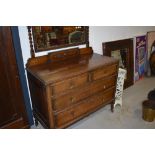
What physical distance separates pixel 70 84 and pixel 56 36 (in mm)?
764

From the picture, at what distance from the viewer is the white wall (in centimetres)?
294

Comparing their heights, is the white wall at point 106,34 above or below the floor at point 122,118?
above

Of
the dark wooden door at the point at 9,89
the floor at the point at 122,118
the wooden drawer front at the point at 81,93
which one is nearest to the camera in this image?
the dark wooden door at the point at 9,89

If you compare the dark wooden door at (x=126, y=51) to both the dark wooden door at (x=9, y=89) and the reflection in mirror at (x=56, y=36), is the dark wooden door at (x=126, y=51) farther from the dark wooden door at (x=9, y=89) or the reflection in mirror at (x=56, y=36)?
the dark wooden door at (x=9, y=89)

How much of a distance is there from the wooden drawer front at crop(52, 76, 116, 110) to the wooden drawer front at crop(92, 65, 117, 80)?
0.26ft

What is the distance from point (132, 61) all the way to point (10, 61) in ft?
9.04

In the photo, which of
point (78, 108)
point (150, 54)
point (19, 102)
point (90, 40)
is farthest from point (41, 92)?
point (150, 54)

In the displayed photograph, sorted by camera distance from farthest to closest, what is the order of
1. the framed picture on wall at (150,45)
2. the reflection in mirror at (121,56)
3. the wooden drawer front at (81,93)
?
the framed picture on wall at (150,45), the reflection in mirror at (121,56), the wooden drawer front at (81,93)

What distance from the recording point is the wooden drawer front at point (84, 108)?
2.19 m

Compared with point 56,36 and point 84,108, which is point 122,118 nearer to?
point 84,108

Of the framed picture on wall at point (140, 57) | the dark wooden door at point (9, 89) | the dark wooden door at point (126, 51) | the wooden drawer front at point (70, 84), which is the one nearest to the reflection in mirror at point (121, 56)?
the dark wooden door at point (126, 51)

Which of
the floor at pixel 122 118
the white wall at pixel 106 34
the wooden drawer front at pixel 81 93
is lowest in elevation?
the floor at pixel 122 118

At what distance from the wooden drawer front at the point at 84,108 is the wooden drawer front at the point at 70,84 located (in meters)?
0.32

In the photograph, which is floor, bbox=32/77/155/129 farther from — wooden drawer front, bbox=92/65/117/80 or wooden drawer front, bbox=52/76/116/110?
wooden drawer front, bbox=92/65/117/80
